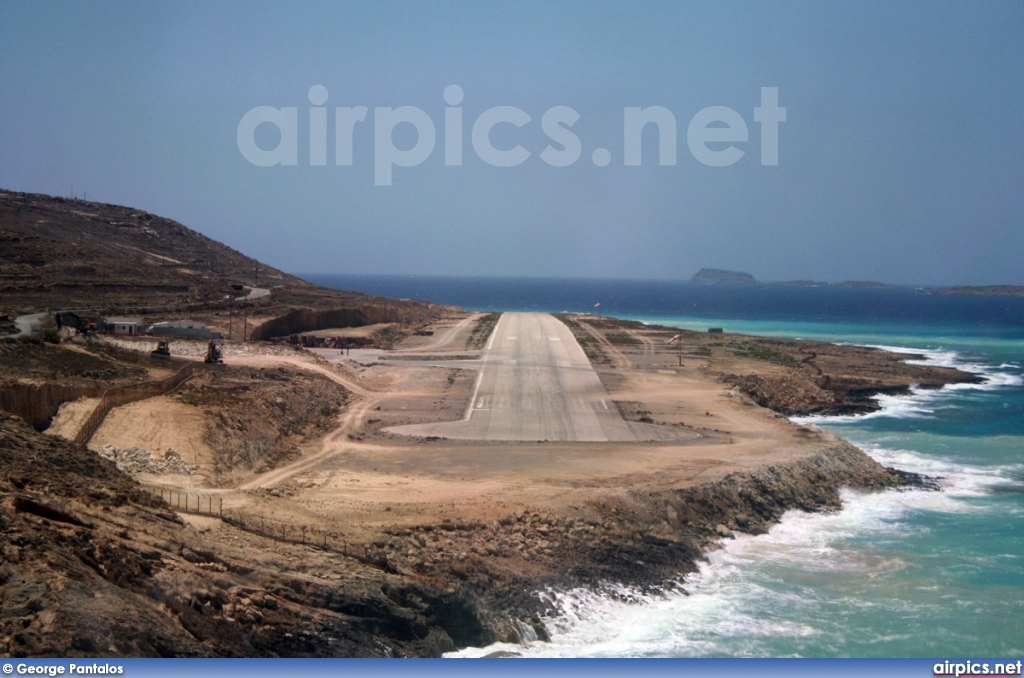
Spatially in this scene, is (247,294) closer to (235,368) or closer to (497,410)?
(235,368)

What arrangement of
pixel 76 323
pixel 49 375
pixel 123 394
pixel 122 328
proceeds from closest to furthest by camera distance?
pixel 123 394, pixel 49 375, pixel 76 323, pixel 122 328

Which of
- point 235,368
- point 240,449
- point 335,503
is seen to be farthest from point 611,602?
point 235,368

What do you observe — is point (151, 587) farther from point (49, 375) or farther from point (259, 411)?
point (259, 411)

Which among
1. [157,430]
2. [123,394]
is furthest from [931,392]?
[123,394]

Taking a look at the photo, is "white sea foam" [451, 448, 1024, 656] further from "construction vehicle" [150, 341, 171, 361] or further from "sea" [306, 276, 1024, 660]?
"construction vehicle" [150, 341, 171, 361]

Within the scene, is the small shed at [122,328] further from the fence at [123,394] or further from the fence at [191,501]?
the fence at [191,501]

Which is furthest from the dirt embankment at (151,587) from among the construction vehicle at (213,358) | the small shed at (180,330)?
the small shed at (180,330)
